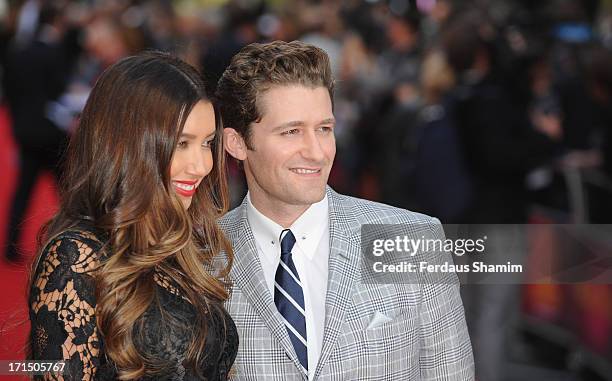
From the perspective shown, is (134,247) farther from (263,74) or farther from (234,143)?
(263,74)

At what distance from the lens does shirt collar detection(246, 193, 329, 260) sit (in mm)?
3232

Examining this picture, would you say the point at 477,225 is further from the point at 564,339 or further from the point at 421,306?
the point at 421,306

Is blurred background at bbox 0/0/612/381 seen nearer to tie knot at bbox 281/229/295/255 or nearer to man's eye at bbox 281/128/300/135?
man's eye at bbox 281/128/300/135

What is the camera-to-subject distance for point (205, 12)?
12.4 metres

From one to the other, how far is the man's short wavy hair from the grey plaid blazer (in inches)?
17.0

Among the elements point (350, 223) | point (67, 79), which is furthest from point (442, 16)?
point (350, 223)

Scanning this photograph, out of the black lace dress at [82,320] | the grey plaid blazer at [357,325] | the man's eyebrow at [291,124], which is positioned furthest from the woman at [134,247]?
the man's eyebrow at [291,124]

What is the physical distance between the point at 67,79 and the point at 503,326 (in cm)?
459

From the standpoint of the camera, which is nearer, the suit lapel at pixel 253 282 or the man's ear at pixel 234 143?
the suit lapel at pixel 253 282

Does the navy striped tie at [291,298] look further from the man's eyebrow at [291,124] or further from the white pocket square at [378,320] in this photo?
the man's eyebrow at [291,124]

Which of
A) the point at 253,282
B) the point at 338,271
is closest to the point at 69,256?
the point at 253,282

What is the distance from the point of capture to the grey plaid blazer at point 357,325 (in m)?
3.01

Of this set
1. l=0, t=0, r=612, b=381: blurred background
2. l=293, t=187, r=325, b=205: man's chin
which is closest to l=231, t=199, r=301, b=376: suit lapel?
l=293, t=187, r=325, b=205: man's chin

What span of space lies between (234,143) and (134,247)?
0.70m
